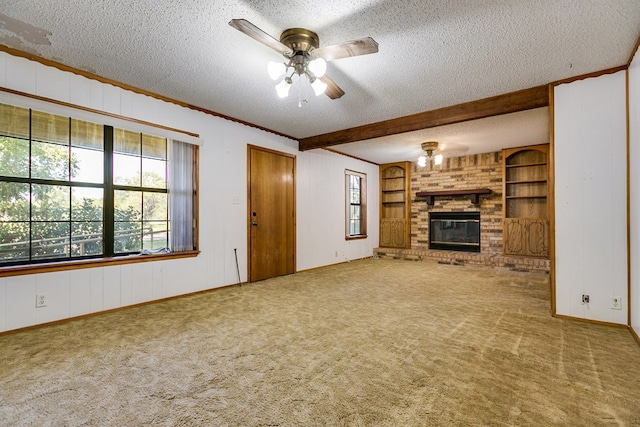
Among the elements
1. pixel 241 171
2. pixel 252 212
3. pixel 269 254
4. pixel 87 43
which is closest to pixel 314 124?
pixel 241 171

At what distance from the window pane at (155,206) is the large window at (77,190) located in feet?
0.04

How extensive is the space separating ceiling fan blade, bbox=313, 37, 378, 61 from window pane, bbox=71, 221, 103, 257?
3.00 metres

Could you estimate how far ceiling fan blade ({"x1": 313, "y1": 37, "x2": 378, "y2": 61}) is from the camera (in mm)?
2018

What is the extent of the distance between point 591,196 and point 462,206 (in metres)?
4.07

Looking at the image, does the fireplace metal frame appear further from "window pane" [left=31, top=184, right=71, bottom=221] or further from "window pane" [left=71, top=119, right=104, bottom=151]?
"window pane" [left=31, top=184, right=71, bottom=221]

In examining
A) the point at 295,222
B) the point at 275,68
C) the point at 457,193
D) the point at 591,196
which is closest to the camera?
the point at 275,68

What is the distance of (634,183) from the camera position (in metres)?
2.59

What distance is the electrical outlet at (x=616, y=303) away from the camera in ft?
9.24

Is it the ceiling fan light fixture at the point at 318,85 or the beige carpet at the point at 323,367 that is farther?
the ceiling fan light fixture at the point at 318,85

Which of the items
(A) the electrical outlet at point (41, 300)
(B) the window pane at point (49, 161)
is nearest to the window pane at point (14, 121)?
(B) the window pane at point (49, 161)

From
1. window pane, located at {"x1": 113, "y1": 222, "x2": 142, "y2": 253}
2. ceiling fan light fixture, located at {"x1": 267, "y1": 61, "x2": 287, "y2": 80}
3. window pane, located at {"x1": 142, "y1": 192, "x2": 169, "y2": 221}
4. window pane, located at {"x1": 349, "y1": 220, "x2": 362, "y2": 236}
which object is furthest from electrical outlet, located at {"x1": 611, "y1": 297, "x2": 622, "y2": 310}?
window pane, located at {"x1": 113, "y1": 222, "x2": 142, "y2": 253}

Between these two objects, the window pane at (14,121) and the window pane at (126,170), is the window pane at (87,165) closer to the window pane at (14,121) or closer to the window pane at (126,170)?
the window pane at (126,170)

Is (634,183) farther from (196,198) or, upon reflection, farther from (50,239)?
(50,239)

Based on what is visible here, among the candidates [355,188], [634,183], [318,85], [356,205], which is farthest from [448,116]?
[356,205]
